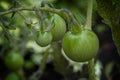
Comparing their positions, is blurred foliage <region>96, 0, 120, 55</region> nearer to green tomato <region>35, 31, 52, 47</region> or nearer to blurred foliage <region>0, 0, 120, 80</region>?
blurred foliage <region>0, 0, 120, 80</region>

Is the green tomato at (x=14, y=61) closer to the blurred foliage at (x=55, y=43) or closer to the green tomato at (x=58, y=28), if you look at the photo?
the blurred foliage at (x=55, y=43)

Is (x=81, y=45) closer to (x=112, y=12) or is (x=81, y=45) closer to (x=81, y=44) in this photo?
(x=81, y=44)

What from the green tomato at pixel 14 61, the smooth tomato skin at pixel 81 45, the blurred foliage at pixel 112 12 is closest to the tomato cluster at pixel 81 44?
the smooth tomato skin at pixel 81 45

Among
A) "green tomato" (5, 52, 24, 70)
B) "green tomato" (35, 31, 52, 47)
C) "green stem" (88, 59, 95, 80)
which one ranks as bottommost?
"green tomato" (5, 52, 24, 70)

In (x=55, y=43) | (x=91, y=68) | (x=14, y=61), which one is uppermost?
(x=91, y=68)

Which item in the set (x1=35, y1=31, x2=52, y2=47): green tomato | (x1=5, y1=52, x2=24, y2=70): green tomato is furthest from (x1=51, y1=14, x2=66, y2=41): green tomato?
(x1=5, y1=52, x2=24, y2=70): green tomato

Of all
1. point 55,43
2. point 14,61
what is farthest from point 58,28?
point 14,61
